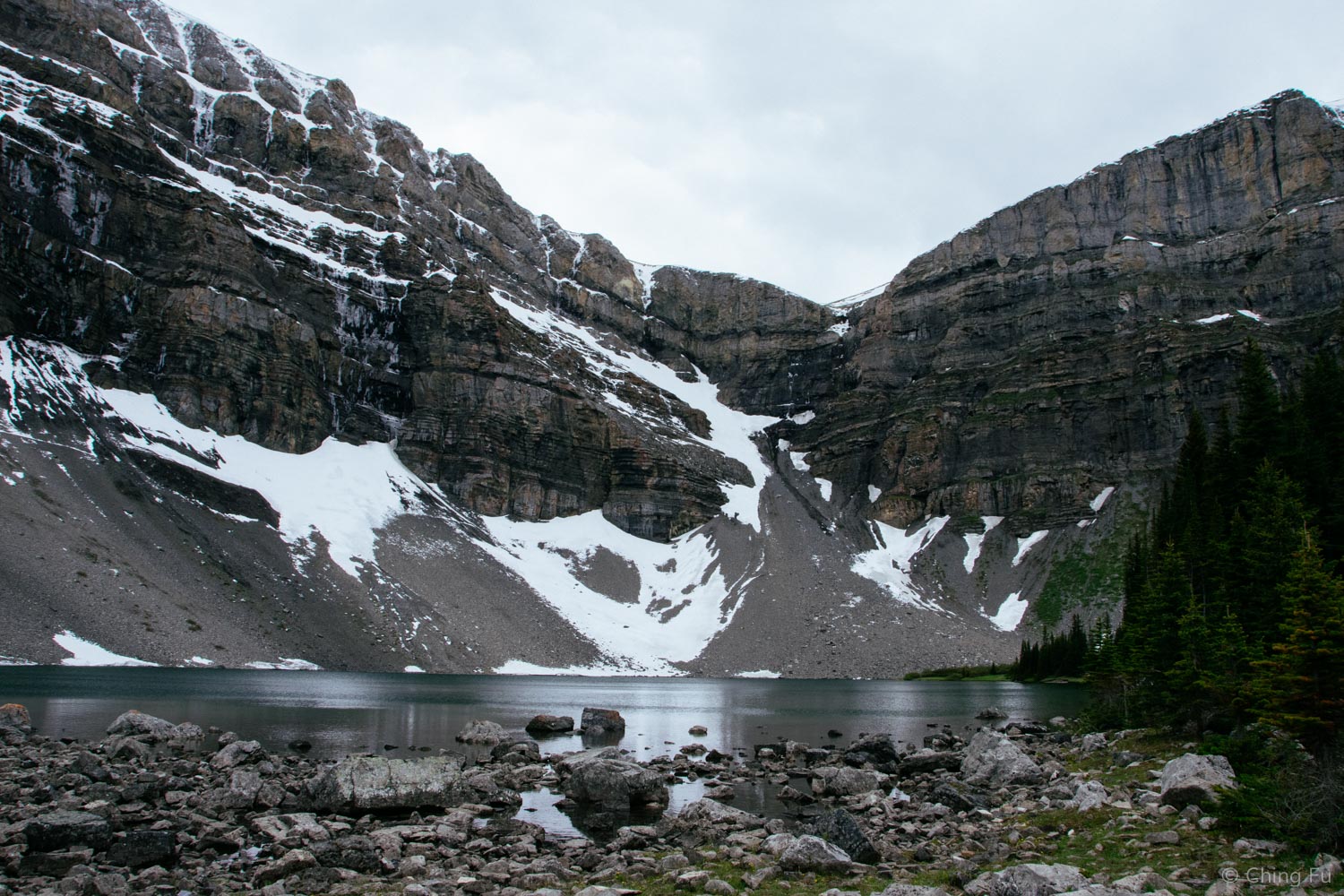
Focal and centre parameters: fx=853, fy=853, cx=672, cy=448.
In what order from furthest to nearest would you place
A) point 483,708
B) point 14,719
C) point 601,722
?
point 483,708 → point 601,722 → point 14,719

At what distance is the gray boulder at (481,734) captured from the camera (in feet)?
131

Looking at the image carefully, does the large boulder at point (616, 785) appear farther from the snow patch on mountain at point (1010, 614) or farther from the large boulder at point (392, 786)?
the snow patch on mountain at point (1010, 614)

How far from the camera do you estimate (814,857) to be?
1594 cm

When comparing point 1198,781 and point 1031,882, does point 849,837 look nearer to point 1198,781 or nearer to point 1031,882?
point 1031,882

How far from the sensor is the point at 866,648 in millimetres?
124625

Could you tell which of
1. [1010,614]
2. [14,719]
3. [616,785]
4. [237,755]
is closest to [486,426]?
[1010,614]

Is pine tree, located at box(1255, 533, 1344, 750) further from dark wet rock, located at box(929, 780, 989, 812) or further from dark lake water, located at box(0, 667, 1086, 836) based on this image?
dark lake water, located at box(0, 667, 1086, 836)

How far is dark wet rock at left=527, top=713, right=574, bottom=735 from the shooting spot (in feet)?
153

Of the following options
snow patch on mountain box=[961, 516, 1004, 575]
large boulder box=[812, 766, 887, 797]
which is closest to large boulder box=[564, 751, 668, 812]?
large boulder box=[812, 766, 887, 797]

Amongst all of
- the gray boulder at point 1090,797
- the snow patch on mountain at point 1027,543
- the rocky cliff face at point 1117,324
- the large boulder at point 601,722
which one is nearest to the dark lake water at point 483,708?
the large boulder at point 601,722

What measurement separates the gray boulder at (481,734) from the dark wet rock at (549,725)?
442 cm

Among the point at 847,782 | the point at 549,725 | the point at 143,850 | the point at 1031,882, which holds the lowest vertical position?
the point at 549,725

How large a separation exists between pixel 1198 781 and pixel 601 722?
112ft

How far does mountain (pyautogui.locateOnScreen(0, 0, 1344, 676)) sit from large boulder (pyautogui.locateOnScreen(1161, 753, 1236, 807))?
87.7 m
